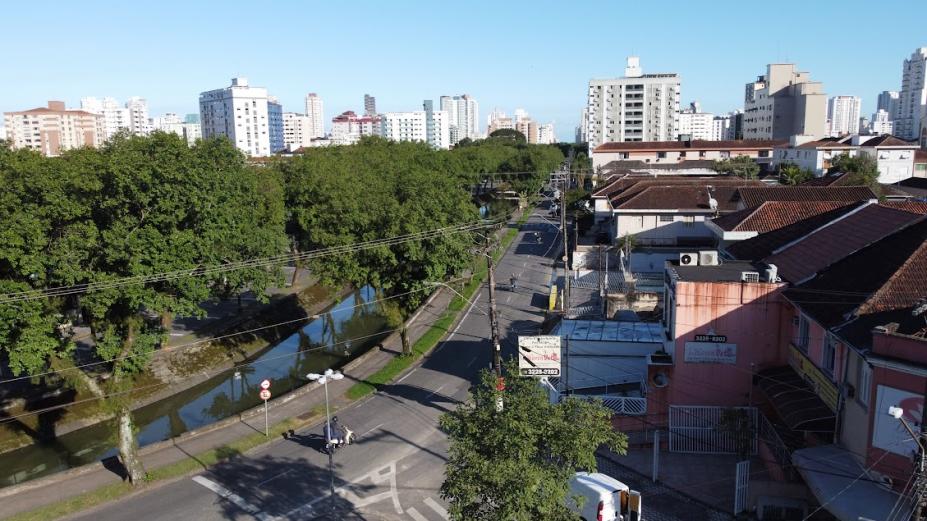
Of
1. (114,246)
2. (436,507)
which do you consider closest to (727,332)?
(436,507)

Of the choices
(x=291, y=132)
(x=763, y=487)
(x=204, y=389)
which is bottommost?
(x=204, y=389)

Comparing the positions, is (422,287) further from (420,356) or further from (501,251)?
(501,251)

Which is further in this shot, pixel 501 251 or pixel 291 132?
pixel 291 132

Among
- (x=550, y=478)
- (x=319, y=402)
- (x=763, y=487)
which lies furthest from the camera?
(x=319, y=402)

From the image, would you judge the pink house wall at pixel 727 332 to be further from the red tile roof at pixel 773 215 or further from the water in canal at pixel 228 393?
the water in canal at pixel 228 393

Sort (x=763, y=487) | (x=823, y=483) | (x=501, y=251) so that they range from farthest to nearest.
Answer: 1. (x=501, y=251)
2. (x=763, y=487)
3. (x=823, y=483)

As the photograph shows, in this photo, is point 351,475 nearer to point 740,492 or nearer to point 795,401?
point 740,492

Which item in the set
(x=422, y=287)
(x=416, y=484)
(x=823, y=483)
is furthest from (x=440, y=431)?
(x=823, y=483)
